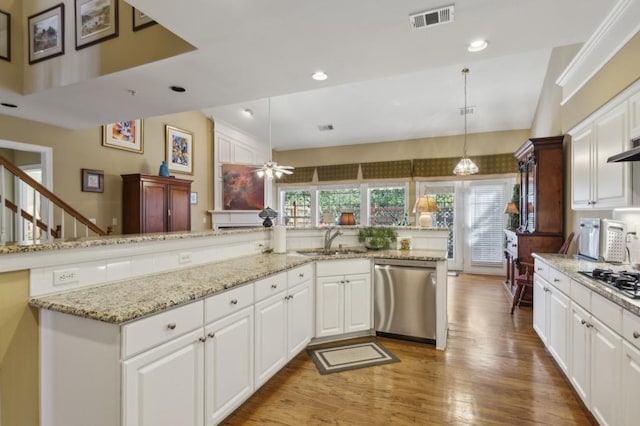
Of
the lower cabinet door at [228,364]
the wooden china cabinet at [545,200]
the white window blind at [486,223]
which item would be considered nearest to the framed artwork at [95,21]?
the lower cabinet door at [228,364]

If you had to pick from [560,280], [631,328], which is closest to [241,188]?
[560,280]

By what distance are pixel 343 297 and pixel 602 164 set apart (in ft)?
8.54

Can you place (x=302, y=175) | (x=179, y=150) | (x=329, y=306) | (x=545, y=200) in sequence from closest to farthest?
(x=329, y=306), (x=545, y=200), (x=179, y=150), (x=302, y=175)

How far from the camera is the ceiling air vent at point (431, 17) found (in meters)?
1.95

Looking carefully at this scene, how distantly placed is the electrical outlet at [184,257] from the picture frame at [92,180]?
3551 mm

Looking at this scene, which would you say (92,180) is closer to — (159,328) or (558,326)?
(159,328)

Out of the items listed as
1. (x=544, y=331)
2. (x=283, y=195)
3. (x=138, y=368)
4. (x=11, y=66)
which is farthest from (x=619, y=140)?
(x=283, y=195)

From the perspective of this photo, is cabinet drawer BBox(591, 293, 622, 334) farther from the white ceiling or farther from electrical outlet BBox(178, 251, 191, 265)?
electrical outlet BBox(178, 251, 191, 265)

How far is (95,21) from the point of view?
9.82 feet

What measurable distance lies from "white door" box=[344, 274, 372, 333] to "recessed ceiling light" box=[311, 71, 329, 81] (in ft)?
6.51

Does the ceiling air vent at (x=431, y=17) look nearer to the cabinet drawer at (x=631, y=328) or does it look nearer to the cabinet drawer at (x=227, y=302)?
the cabinet drawer at (x=631, y=328)

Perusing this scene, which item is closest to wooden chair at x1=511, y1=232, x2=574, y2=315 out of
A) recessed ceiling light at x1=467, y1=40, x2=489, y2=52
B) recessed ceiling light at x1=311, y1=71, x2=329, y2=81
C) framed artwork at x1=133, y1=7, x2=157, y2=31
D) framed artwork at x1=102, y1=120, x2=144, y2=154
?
recessed ceiling light at x1=467, y1=40, x2=489, y2=52

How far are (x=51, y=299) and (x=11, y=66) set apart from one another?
337cm

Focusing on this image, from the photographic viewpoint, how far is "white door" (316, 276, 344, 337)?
3.11m
